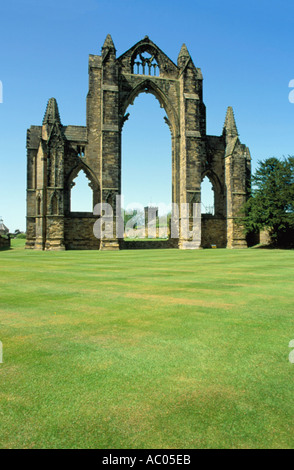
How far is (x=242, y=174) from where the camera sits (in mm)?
29781

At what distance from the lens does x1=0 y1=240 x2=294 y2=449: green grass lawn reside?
76.3 inches

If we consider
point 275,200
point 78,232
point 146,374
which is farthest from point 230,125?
point 146,374

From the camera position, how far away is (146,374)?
8.91ft

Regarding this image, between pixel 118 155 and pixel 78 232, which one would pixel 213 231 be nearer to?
pixel 118 155

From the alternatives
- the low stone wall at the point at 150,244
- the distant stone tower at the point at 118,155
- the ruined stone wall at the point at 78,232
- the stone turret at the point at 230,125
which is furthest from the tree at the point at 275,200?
the ruined stone wall at the point at 78,232

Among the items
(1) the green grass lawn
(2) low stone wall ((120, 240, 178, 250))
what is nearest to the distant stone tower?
(2) low stone wall ((120, 240, 178, 250))

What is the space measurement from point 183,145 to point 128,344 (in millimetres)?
26764

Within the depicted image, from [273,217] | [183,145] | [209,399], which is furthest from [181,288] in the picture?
[183,145]

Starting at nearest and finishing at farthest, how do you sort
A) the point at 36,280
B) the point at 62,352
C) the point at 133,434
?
the point at 133,434
the point at 62,352
the point at 36,280

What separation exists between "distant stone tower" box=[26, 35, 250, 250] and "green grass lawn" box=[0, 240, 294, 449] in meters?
21.2

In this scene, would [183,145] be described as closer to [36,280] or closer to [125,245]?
[125,245]

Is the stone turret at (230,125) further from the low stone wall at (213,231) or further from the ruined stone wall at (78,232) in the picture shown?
the ruined stone wall at (78,232)

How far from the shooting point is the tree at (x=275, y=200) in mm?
25234

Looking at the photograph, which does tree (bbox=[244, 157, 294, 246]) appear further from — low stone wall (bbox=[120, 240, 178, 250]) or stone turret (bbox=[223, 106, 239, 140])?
low stone wall (bbox=[120, 240, 178, 250])
